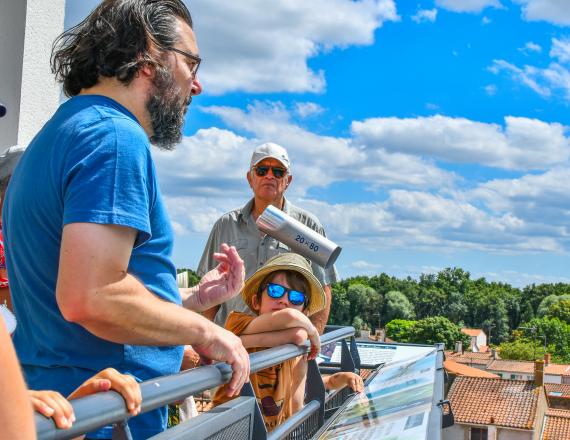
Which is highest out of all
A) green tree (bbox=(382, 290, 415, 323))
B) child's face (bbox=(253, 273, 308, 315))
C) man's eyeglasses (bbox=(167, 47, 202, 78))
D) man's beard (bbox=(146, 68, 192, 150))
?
man's eyeglasses (bbox=(167, 47, 202, 78))

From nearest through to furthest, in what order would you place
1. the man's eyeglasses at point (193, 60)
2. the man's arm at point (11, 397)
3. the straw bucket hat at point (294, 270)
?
the man's arm at point (11, 397) → the man's eyeglasses at point (193, 60) → the straw bucket hat at point (294, 270)

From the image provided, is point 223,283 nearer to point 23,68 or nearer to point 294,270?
point 294,270

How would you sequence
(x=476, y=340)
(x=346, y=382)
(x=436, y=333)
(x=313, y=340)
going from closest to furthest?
(x=313, y=340)
(x=346, y=382)
(x=436, y=333)
(x=476, y=340)

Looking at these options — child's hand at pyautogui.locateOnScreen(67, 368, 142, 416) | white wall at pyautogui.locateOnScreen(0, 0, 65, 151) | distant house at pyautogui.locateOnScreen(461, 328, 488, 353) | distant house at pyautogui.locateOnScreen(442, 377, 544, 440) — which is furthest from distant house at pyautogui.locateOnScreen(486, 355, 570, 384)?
child's hand at pyautogui.locateOnScreen(67, 368, 142, 416)

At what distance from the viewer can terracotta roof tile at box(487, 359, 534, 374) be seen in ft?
A: 277

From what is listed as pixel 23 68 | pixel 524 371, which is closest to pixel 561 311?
pixel 524 371

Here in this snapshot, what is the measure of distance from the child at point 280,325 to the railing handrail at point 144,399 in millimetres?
820

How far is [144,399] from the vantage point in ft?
5.32

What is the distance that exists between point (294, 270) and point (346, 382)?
2.53ft

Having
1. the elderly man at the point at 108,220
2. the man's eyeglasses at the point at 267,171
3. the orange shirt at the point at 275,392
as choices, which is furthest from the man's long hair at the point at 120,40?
the man's eyeglasses at the point at 267,171

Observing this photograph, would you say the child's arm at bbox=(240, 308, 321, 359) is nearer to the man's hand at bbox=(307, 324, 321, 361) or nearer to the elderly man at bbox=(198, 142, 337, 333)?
the man's hand at bbox=(307, 324, 321, 361)

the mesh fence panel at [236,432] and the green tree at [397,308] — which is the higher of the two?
the mesh fence panel at [236,432]

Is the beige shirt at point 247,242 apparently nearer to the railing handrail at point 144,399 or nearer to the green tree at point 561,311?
the railing handrail at point 144,399

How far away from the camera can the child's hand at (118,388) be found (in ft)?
5.10
